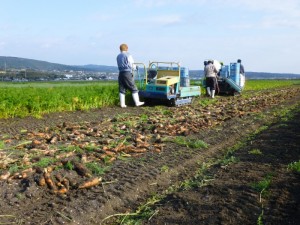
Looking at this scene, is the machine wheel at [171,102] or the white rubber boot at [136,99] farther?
the machine wheel at [171,102]

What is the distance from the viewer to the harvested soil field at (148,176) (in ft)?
12.8

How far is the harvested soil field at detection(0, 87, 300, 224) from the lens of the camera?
3896 millimetres

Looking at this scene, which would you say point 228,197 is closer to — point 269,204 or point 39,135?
point 269,204

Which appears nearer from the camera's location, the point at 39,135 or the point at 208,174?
the point at 208,174

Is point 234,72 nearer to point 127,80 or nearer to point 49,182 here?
point 127,80

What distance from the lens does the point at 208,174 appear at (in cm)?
530

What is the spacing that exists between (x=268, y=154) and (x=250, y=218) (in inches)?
110

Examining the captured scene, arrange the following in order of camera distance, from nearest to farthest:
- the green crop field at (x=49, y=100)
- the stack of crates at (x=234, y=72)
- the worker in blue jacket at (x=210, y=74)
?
the green crop field at (x=49, y=100), the worker in blue jacket at (x=210, y=74), the stack of crates at (x=234, y=72)

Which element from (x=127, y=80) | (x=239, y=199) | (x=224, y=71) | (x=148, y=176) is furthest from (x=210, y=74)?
(x=239, y=199)

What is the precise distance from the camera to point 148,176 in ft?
16.9

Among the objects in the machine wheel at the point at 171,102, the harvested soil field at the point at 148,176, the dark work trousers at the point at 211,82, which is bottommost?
the harvested soil field at the point at 148,176

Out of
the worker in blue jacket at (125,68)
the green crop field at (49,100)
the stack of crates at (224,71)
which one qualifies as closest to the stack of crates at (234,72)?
Answer: the stack of crates at (224,71)

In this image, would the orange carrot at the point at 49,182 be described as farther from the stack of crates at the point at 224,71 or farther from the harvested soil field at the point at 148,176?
the stack of crates at the point at 224,71

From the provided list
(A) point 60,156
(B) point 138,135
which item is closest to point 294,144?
(B) point 138,135
